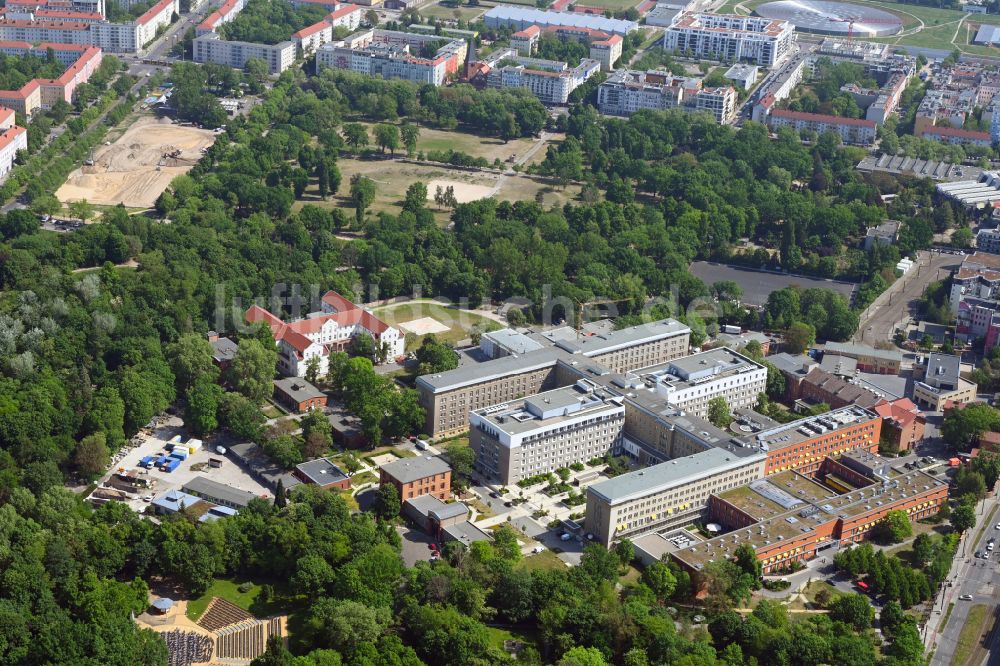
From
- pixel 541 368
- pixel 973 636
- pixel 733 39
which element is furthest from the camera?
pixel 733 39

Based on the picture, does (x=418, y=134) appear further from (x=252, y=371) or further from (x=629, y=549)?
(x=629, y=549)

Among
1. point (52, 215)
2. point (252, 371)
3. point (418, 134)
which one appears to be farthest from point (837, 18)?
point (252, 371)

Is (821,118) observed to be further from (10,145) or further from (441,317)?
(10,145)

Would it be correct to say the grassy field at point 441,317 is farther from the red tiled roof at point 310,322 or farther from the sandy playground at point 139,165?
the sandy playground at point 139,165

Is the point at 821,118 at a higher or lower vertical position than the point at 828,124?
higher

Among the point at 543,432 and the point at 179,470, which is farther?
the point at 543,432

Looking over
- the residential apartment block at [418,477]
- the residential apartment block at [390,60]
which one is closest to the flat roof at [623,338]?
the residential apartment block at [418,477]

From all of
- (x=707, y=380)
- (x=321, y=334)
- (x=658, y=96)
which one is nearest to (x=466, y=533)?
(x=707, y=380)
